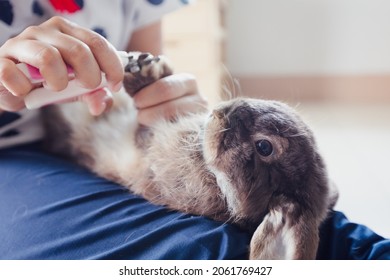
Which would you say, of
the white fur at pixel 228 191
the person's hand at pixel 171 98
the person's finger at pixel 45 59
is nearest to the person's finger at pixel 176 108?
the person's hand at pixel 171 98

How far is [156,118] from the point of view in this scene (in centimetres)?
70

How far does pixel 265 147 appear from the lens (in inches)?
22.0

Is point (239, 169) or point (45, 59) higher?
point (45, 59)

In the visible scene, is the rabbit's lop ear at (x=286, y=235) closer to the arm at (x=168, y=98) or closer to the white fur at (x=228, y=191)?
the white fur at (x=228, y=191)

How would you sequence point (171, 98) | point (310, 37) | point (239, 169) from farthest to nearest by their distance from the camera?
point (310, 37), point (171, 98), point (239, 169)

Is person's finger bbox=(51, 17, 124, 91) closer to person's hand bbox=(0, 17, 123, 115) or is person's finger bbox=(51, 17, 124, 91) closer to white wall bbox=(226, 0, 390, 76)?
person's hand bbox=(0, 17, 123, 115)

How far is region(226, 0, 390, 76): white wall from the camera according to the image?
0.70 meters

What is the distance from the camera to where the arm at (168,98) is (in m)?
0.67

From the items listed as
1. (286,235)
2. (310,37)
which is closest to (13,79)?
(286,235)

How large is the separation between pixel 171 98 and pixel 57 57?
223 mm

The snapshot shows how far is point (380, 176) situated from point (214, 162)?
0.26m

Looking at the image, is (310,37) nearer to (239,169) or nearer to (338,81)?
(338,81)

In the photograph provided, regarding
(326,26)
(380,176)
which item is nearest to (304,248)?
(380,176)
